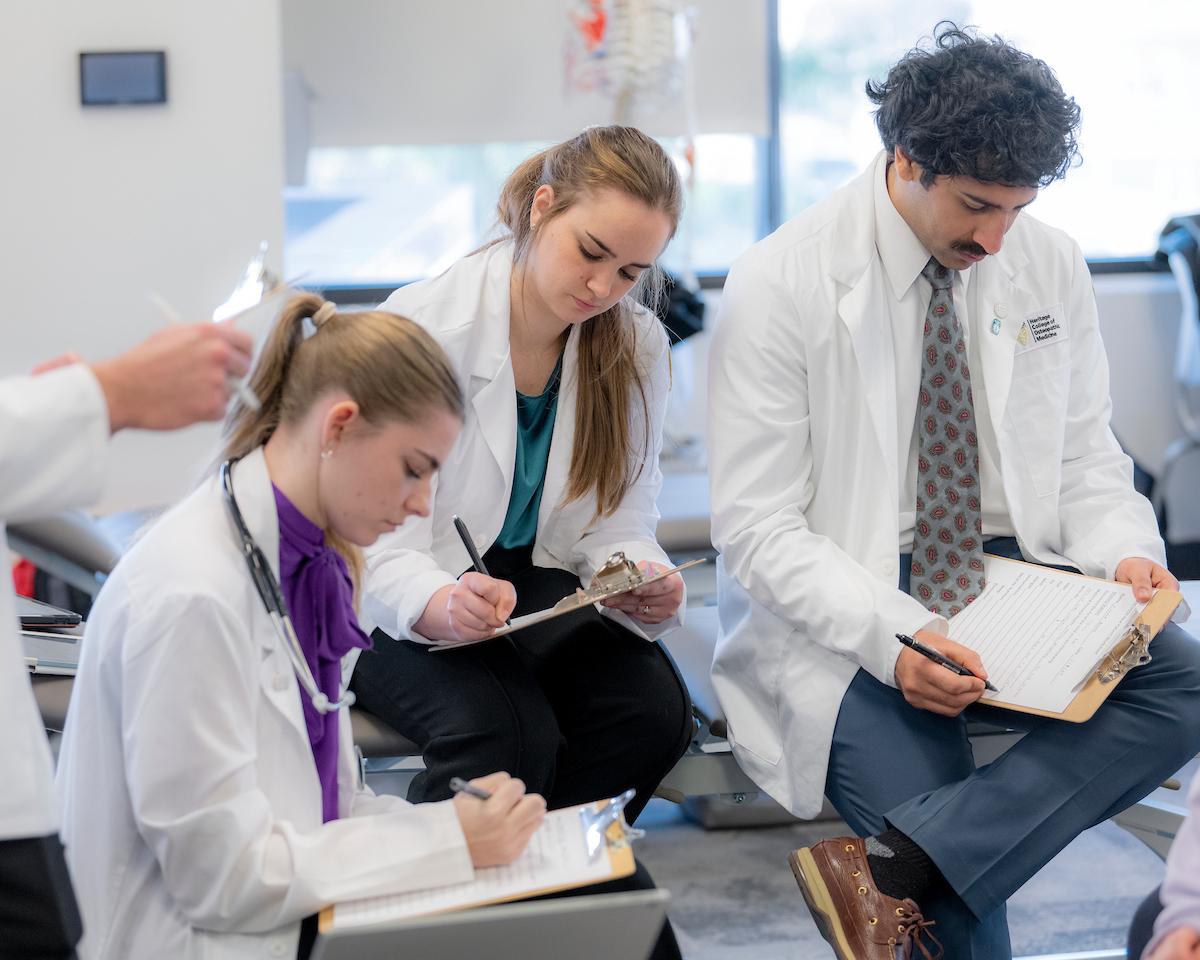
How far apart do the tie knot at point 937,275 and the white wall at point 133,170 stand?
1.92m

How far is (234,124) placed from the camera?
10.6 ft

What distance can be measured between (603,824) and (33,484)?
0.55 meters

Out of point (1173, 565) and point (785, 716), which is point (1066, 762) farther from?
point (1173, 565)

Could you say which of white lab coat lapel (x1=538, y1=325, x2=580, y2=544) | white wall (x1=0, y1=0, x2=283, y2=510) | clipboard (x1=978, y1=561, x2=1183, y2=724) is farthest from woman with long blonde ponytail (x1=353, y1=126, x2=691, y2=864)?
white wall (x1=0, y1=0, x2=283, y2=510)

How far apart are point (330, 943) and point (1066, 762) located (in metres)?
1.03

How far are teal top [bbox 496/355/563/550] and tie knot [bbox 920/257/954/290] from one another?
1.77ft

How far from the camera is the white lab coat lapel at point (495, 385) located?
1832 millimetres

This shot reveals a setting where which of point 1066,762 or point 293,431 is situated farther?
point 1066,762

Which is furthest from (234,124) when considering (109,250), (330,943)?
(330,943)

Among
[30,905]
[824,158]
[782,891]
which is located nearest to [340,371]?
[30,905]

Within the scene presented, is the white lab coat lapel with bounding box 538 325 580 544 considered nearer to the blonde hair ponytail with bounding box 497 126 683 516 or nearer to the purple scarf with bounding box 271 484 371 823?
the blonde hair ponytail with bounding box 497 126 683 516

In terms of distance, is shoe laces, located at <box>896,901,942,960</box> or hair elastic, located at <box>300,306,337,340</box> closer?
hair elastic, located at <box>300,306,337,340</box>

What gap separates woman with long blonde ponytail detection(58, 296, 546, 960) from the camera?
3.58 ft

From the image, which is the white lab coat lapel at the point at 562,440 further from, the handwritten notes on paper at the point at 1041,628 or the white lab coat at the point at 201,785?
the white lab coat at the point at 201,785
